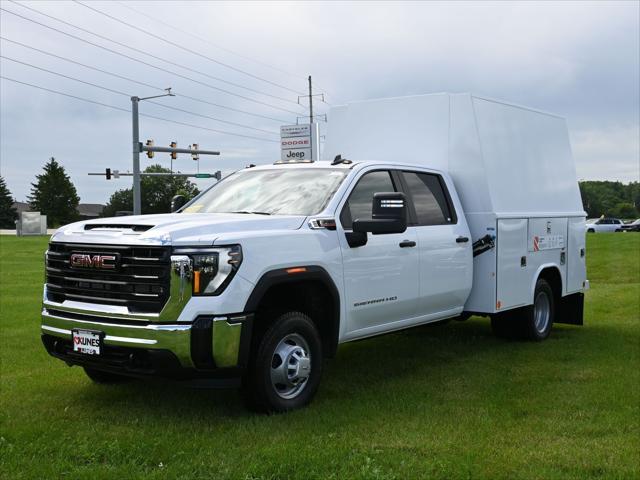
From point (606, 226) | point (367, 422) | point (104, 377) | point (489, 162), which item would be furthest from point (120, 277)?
point (606, 226)

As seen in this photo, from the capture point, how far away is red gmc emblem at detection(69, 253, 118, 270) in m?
5.29

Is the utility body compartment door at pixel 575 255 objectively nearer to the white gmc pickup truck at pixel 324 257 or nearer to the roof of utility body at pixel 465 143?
the white gmc pickup truck at pixel 324 257

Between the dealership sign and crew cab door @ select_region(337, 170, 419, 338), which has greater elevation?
the dealership sign

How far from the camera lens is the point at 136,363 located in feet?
Result: 17.2

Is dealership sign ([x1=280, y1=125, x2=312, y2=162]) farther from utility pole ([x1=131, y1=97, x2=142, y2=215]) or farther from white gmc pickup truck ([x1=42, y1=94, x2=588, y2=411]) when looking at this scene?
white gmc pickup truck ([x1=42, y1=94, x2=588, y2=411])

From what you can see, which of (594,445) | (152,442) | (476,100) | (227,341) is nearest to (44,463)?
(152,442)

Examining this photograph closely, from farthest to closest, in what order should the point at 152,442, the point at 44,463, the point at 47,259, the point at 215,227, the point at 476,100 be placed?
the point at 476,100, the point at 47,259, the point at 215,227, the point at 152,442, the point at 44,463

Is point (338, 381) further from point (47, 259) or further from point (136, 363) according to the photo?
point (47, 259)

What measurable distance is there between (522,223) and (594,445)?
3.98 metres

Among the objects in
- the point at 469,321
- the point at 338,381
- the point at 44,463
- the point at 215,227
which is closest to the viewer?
the point at 44,463

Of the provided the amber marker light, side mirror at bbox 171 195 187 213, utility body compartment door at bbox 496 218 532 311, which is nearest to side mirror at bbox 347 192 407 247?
the amber marker light

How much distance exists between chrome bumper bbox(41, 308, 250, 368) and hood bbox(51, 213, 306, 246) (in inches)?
22.3

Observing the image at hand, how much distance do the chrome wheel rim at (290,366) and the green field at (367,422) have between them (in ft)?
0.72

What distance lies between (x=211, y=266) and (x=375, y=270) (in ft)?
5.93
